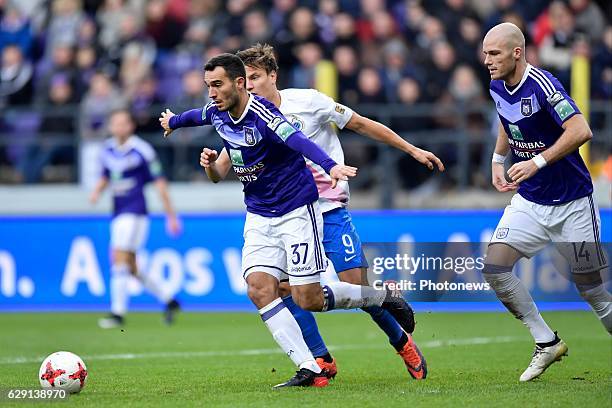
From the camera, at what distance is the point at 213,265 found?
49.1 ft

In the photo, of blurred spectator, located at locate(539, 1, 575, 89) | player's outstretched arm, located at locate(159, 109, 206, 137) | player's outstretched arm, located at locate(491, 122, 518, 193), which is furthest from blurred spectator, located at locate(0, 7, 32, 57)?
player's outstretched arm, located at locate(491, 122, 518, 193)

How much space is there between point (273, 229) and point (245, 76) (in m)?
1.06

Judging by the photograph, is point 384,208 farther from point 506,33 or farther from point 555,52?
point 506,33

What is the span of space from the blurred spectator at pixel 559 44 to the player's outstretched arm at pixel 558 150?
7854 mm

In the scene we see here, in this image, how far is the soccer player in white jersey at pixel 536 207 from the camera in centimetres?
802

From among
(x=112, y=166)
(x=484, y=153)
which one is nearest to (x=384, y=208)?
(x=484, y=153)

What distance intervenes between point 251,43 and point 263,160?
9125 mm

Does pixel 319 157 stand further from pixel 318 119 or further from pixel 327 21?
pixel 327 21

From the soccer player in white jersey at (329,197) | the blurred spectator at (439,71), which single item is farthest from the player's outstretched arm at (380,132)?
the blurred spectator at (439,71)

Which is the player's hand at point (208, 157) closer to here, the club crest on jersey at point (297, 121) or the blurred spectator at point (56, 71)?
the club crest on jersey at point (297, 121)

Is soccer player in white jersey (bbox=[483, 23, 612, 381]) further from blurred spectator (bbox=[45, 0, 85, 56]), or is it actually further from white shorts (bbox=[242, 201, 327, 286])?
blurred spectator (bbox=[45, 0, 85, 56])

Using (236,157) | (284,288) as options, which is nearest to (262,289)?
(284,288)

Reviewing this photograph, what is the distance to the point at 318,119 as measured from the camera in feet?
28.5

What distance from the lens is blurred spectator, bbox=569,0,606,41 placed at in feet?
56.6
